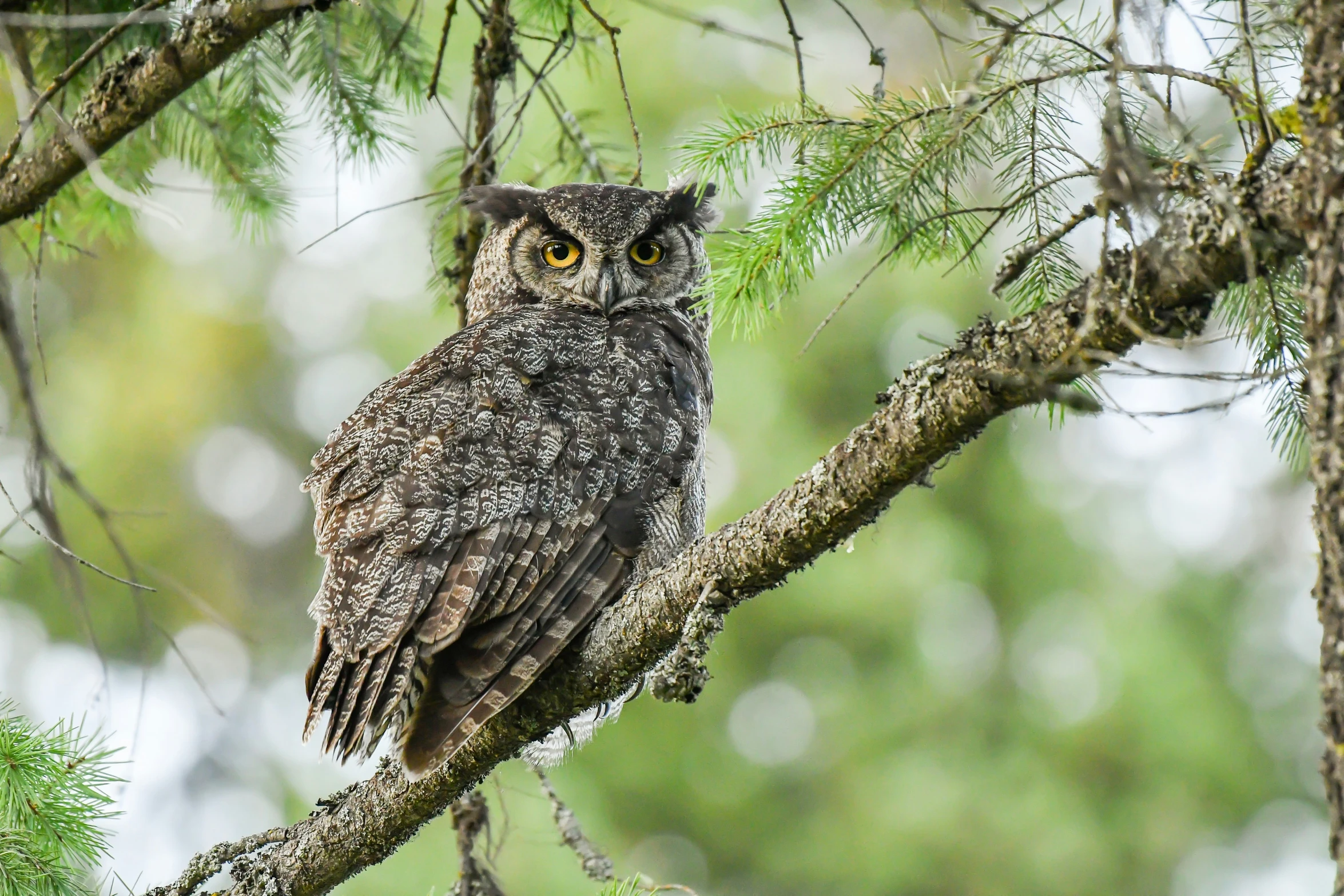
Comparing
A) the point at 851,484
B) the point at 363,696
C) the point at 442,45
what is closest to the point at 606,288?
the point at 442,45

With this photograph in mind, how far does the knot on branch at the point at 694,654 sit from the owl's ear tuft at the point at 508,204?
1878 millimetres

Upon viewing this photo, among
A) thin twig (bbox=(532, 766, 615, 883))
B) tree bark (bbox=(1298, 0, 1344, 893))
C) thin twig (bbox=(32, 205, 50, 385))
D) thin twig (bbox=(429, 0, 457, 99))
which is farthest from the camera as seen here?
thin twig (bbox=(532, 766, 615, 883))

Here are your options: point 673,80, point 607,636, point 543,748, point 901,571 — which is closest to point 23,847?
point 607,636

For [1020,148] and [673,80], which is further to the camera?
[673,80]

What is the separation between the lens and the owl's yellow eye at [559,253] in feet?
11.4

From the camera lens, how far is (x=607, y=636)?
2.12 meters

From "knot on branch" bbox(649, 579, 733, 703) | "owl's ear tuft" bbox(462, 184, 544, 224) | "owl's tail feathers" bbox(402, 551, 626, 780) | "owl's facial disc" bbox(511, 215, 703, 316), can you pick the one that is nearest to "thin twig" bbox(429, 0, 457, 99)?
"owl's ear tuft" bbox(462, 184, 544, 224)

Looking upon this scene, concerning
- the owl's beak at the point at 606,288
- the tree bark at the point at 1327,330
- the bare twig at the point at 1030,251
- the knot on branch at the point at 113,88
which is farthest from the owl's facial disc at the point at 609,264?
the tree bark at the point at 1327,330

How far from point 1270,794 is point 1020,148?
244 inches

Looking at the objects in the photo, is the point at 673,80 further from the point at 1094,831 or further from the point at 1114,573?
the point at 1094,831

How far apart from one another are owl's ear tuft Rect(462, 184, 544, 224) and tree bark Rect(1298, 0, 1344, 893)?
254 centimetres

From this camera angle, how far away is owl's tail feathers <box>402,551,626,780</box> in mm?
2193

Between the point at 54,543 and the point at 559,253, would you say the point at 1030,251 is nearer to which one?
the point at 54,543

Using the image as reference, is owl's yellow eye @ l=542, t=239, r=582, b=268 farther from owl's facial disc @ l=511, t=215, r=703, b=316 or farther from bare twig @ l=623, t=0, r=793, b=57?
bare twig @ l=623, t=0, r=793, b=57
